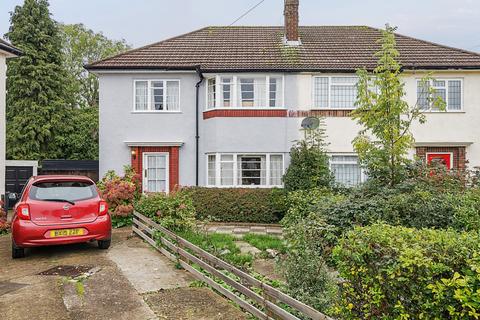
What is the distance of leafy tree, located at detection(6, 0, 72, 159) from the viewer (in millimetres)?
25047

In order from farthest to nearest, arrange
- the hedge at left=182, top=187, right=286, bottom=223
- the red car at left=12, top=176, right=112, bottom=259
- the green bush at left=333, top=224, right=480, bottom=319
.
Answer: the hedge at left=182, top=187, right=286, bottom=223 < the red car at left=12, top=176, right=112, bottom=259 < the green bush at left=333, top=224, right=480, bottom=319

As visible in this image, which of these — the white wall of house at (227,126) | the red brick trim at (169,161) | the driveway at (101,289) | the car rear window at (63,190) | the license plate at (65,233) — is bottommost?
the driveway at (101,289)

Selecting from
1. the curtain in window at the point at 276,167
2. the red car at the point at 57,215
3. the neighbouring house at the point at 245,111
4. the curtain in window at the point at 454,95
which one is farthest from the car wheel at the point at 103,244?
the curtain in window at the point at 454,95

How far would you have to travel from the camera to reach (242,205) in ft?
44.3

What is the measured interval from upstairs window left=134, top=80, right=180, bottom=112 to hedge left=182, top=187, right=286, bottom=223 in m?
4.10

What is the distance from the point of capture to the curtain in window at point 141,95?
15992mm

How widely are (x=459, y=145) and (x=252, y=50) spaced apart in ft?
29.6

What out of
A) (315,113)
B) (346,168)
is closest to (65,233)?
(315,113)

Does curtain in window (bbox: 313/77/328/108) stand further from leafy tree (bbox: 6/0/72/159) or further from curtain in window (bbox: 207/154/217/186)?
leafy tree (bbox: 6/0/72/159)

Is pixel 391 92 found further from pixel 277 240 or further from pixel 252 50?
pixel 252 50

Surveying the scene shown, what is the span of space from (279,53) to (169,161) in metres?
6.31

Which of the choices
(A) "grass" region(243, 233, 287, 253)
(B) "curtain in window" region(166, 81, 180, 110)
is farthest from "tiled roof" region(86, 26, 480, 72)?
(A) "grass" region(243, 233, 287, 253)

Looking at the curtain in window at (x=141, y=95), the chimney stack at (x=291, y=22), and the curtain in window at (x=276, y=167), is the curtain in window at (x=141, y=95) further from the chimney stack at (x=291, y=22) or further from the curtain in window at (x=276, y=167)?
the chimney stack at (x=291, y=22)

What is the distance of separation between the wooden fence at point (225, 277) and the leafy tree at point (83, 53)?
29538 mm
